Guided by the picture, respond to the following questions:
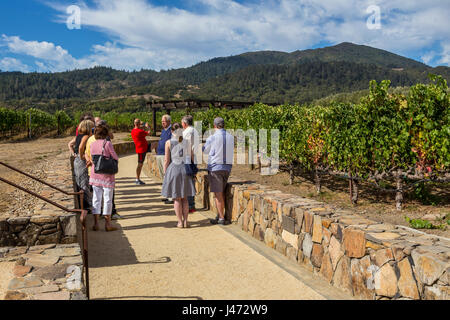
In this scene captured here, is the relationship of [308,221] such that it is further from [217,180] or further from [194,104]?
[194,104]

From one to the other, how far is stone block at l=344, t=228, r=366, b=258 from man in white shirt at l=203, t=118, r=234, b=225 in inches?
107

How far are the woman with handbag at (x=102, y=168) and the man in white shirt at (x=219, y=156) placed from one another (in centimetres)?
153

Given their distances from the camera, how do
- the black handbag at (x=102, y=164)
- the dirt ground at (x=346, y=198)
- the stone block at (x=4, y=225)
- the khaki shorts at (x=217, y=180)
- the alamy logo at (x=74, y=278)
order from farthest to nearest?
the dirt ground at (x=346, y=198) → the khaki shorts at (x=217, y=180) → the black handbag at (x=102, y=164) → the stone block at (x=4, y=225) → the alamy logo at (x=74, y=278)

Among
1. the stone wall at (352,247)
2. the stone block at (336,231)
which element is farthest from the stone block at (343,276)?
the stone block at (336,231)

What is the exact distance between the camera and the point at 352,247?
11.3 ft

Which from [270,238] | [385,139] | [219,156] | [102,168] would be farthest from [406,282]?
[385,139]

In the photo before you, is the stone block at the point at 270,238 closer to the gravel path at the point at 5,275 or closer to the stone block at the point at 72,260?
the stone block at the point at 72,260

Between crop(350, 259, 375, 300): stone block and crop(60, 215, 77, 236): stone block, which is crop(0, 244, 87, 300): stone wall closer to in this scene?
crop(60, 215, 77, 236): stone block

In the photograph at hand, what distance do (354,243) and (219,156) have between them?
2871 millimetres

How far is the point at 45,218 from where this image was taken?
4145 millimetres

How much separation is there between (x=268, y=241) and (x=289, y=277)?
118 centimetres

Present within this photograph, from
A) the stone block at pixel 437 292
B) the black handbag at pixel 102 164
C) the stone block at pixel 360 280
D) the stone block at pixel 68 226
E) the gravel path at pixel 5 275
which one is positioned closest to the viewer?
the stone block at pixel 437 292

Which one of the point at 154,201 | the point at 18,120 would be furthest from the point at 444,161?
the point at 18,120

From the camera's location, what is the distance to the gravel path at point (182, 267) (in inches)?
139
